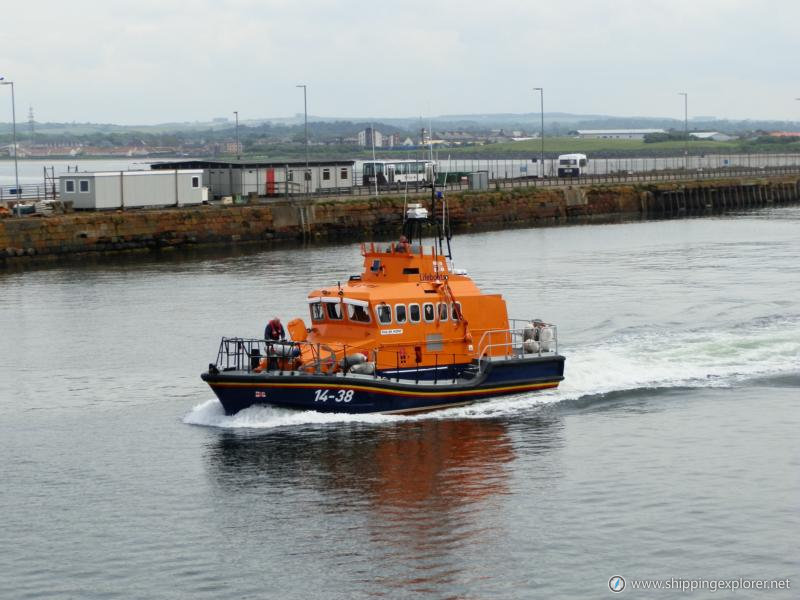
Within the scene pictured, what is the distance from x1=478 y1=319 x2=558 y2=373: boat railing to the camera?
29453 millimetres

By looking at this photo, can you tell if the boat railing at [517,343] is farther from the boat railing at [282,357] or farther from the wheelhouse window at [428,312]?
the boat railing at [282,357]

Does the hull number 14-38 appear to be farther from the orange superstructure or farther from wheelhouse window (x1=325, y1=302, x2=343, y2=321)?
wheelhouse window (x1=325, y1=302, x2=343, y2=321)

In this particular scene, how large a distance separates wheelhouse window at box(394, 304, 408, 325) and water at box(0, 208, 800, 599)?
2.21 m

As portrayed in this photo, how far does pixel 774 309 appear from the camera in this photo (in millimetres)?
41719

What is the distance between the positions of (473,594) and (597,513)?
3.87 metres

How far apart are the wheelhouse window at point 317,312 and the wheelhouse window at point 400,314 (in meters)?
1.90

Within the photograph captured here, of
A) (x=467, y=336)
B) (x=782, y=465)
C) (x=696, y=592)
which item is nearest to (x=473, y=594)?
(x=696, y=592)

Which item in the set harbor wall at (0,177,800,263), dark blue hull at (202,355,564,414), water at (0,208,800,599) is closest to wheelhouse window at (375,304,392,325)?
dark blue hull at (202,355,564,414)

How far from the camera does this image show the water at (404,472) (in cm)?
2017

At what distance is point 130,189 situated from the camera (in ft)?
218

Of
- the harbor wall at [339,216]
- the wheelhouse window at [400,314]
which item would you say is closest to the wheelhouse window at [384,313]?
the wheelhouse window at [400,314]

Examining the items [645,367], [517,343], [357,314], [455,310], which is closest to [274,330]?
[357,314]

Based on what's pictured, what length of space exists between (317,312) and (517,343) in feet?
15.2

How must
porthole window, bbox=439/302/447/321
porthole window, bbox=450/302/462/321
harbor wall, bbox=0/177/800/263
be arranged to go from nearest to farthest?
porthole window, bbox=439/302/447/321
porthole window, bbox=450/302/462/321
harbor wall, bbox=0/177/800/263
